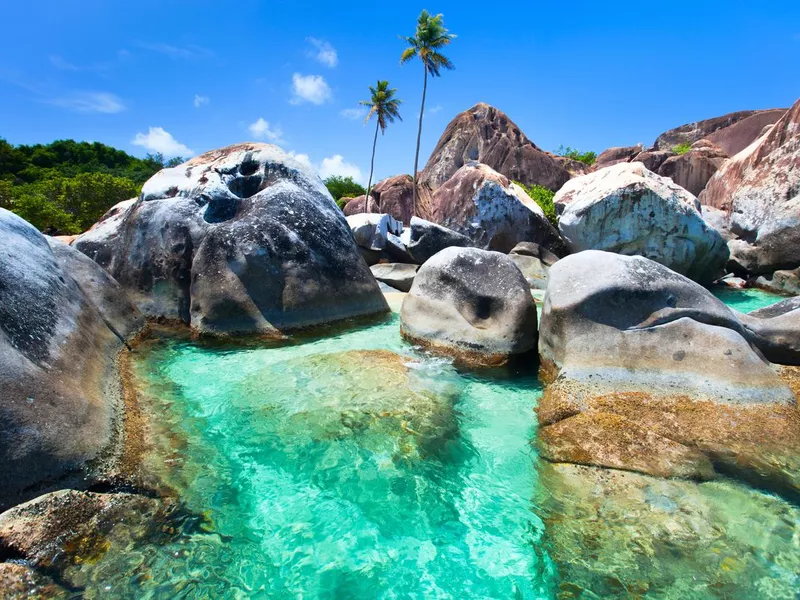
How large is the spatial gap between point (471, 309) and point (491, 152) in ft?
84.3

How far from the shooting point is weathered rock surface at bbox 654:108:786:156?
23.3 meters

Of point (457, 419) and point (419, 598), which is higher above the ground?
point (457, 419)

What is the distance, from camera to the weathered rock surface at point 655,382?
371cm

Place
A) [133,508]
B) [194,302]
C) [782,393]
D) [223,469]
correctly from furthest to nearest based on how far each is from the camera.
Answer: [194,302]
[782,393]
[223,469]
[133,508]

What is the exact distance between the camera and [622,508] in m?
3.16

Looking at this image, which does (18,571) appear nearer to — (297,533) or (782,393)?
(297,533)

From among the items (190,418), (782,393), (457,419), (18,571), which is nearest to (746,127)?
(782,393)

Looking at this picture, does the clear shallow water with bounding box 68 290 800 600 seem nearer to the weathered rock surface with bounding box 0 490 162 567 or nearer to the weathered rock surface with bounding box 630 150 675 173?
the weathered rock surface with bounding box 0 490 162 567

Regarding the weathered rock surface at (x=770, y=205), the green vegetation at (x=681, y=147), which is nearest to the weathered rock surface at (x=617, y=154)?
the green vegetation at (x=681, y=147)

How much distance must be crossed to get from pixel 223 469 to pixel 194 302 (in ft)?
14.3

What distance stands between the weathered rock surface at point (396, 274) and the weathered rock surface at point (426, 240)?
849 mm

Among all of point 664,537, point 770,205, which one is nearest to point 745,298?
point 770,205

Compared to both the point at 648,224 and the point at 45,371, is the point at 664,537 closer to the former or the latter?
the point at 45,371

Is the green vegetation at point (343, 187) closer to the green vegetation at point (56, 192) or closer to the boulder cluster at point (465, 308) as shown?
the green vegetation at point (56, 192)
